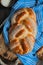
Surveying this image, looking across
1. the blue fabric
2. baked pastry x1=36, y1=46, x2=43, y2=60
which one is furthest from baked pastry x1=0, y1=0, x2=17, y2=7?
baked pastry x1=36, y1=46, x2=43, y2=60

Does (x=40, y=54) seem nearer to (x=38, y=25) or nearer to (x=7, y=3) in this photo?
(x=38, y=25)

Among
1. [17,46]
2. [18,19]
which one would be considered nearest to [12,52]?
[17,46]

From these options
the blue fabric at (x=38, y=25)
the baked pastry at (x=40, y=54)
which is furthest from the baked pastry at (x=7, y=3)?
the baked pastry at (x=40, y=54)

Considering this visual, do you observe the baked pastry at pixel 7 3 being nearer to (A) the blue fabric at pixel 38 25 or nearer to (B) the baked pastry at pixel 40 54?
(A) the blue fabric at pixel 38 25

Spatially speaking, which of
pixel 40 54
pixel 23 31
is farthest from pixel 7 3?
pixel 40 54

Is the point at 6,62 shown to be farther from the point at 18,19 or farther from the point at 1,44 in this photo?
the point at 18,19

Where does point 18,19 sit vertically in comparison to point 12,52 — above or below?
above
